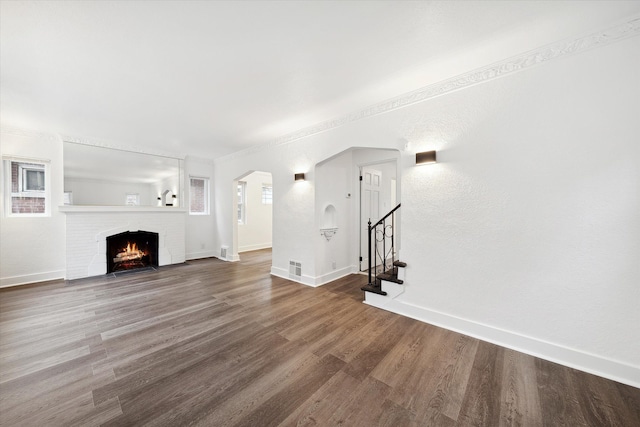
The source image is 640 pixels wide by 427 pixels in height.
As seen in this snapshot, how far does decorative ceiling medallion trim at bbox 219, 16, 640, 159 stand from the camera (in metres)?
1.84

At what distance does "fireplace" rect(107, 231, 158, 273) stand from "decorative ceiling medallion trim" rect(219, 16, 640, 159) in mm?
5241

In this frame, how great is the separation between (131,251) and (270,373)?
17.2 feet

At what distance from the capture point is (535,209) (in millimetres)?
2158

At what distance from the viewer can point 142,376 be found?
1.86 m

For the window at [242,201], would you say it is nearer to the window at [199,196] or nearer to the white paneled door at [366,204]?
the window at [199,196]

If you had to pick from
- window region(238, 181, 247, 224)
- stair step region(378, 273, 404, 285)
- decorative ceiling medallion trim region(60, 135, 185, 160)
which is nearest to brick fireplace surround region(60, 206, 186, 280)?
decorative ceiling medallion trim region(60, 135, 185, 160)

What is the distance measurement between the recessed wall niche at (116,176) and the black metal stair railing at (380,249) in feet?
16.4

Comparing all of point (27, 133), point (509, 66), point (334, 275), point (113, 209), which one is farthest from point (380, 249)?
point (27, 133)

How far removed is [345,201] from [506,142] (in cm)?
279

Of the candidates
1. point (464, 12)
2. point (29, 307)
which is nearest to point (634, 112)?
point (464, 12)

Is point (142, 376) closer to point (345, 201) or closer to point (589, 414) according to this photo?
point (589, 414)

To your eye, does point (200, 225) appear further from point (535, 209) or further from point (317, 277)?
point (535, 209)

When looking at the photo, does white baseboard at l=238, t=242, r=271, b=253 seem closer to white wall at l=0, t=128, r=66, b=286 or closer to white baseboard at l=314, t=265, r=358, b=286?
white wall at l=0, t=128, r=66, b=286

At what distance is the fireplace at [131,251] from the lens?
495 centimetres
